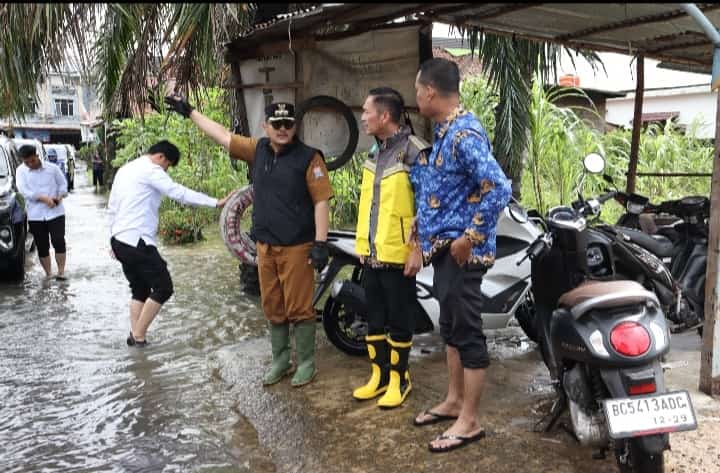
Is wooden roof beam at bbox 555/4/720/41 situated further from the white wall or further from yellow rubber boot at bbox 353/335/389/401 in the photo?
the white wall

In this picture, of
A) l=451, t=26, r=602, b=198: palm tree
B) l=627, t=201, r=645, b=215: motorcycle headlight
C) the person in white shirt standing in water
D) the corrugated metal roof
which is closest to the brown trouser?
the corrugated metal roof

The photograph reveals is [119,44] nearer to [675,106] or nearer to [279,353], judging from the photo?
[279,353]

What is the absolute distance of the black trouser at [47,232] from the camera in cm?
821

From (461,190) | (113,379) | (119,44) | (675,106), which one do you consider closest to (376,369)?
(461,190)

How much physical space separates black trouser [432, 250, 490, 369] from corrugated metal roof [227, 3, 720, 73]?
1.44 metres

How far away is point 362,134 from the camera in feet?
17.7

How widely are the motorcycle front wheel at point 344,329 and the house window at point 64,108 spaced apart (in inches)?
2163

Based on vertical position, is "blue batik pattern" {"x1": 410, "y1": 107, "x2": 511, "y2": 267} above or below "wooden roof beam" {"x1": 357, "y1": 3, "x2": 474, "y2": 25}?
below

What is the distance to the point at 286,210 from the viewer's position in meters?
4.25

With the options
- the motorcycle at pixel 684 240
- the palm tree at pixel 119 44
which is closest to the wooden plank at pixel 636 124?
the motorcycle at pixel 684 240

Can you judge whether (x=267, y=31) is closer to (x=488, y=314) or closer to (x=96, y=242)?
(x=488, y=314)

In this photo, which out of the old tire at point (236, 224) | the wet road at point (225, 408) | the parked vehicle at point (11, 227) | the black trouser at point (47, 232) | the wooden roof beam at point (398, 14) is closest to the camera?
the wet road at point (225, 408)

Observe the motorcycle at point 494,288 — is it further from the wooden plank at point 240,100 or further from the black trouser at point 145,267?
the black trouser at point 145,267

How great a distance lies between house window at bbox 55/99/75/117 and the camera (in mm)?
54125
